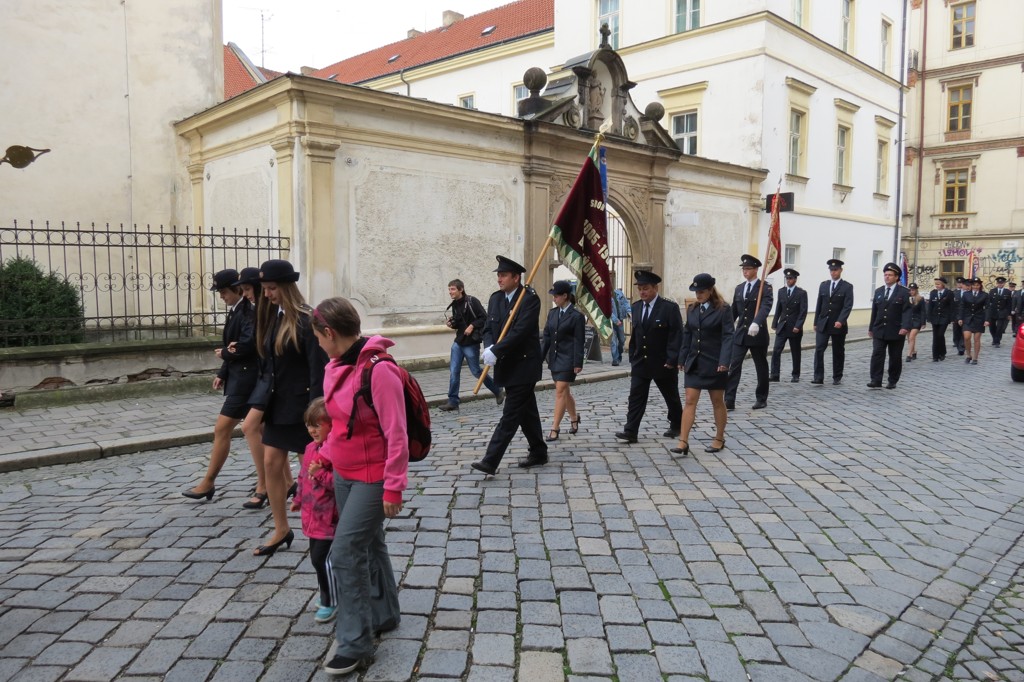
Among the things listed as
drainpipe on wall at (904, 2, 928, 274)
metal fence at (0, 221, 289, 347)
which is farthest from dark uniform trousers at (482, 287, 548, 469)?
drainpipe on wall at (904, 2, 928, 274)

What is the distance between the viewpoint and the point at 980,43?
34875 millimetres

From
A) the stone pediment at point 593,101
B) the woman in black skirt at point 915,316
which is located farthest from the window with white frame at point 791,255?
the stone pediment at point 593,101

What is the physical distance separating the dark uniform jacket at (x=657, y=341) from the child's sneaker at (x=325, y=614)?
482cm

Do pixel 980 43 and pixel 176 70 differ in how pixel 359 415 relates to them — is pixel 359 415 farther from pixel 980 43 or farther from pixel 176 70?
pixel 980 43

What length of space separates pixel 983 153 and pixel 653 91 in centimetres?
2004

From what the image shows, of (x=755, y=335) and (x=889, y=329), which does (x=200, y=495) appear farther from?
(x=889, y=329)

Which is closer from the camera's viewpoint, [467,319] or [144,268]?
[467,319]

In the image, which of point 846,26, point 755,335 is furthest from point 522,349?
point 846,26

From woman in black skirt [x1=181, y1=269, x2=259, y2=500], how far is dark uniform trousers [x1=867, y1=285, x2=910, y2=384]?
9.91 meters

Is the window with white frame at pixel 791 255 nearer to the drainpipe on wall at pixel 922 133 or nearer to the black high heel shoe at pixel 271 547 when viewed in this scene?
the drainpipe on wall at pixel 922 133

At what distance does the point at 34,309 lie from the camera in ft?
32.6

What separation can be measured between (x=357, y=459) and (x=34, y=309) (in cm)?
859

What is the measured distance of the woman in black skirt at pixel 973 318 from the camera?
653 inches

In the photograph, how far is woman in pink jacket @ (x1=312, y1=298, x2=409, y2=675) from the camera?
3342 mm
